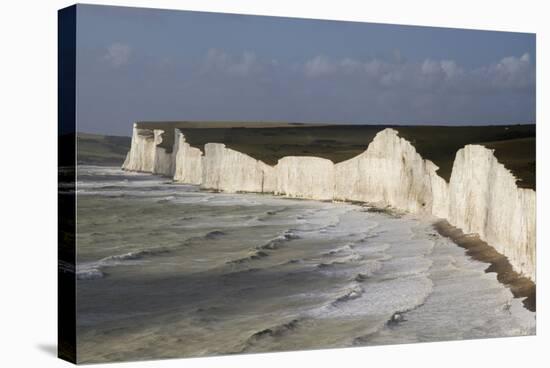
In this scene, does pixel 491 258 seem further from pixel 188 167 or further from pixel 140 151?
pixel 140 151

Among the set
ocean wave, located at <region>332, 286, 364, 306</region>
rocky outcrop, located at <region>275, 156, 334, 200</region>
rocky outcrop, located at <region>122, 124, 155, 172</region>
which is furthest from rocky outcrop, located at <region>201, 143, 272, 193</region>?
ocean wave, located at <region>332, 286, 364, 306</region>

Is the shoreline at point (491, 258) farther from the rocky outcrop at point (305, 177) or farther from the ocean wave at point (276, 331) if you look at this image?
the ocean wave at point (276, 331)

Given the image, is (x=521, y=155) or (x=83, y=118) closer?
(x=83, y=118)

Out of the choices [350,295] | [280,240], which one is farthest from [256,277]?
[350,295]

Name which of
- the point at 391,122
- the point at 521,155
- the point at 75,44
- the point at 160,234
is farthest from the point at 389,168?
the point at 75,44

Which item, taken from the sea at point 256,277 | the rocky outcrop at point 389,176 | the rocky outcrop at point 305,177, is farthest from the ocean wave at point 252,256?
the rocky outcrop at point 389,176

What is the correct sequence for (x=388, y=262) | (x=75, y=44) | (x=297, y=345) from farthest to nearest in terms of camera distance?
1. (x=388, y=262)
2. (x=297, y=345)
3. (x=75, y=44)

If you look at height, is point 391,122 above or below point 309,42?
below

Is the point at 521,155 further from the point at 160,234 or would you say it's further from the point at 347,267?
the point at 160,234
